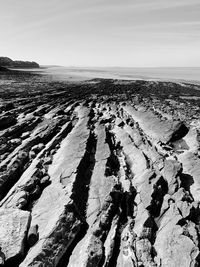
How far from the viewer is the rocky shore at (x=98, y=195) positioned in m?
8.69

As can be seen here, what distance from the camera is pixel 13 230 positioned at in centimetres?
895

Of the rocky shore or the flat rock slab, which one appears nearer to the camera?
the flat rock slab

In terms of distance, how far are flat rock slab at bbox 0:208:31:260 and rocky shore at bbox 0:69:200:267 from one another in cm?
3

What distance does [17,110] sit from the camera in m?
27.7

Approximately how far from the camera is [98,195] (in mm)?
12023

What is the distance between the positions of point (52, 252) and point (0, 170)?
6.78 meters

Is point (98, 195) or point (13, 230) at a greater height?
point (13, 230)

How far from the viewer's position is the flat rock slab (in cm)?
820

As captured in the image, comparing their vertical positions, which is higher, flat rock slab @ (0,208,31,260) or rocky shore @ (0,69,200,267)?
flat rock slab @ (0,208,31,260)

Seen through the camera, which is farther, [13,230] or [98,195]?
[98,195]

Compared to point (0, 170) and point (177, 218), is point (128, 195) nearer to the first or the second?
point (177, 218)

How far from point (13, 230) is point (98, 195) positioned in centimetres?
419

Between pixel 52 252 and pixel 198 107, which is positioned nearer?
pixel 52 252

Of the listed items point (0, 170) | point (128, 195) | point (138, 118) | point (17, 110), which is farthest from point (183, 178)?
point (17, 110)
